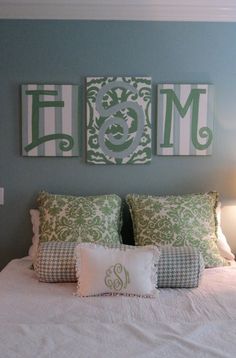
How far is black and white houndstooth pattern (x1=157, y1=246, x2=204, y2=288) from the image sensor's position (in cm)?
171

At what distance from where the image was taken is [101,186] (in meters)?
2.39

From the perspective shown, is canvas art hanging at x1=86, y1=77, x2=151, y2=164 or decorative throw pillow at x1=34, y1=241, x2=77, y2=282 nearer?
decorative throw pillow at x1=34, y1=241, x2=77, y2=282

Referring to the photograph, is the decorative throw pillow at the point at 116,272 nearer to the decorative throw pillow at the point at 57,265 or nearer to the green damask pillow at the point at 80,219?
the decorative throw pillow at the point at 57,265

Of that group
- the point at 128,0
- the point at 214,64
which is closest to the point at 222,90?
the point at 214,64

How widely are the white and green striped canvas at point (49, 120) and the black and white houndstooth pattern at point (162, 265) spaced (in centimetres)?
75

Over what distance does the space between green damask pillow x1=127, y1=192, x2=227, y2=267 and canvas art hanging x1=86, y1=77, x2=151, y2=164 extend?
36 centimetres

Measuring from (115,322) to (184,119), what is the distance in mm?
1452

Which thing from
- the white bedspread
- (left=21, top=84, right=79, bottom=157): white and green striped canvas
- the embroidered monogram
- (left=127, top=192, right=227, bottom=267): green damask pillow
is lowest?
the white bedspread

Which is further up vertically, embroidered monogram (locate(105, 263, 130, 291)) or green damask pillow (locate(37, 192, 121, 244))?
green damask pillow (locate(37, 192, 121, 244))

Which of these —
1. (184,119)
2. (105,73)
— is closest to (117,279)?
(184,119)

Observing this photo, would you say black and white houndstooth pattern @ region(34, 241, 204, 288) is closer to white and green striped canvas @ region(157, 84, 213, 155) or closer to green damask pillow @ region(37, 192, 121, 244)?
green damask pillow @ region(37, 192, 121, 244)

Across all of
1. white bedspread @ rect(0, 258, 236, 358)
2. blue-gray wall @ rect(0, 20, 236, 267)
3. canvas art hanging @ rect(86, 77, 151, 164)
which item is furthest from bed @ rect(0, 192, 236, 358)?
canvas art hanging @ rect(86, 77, 151, 164)

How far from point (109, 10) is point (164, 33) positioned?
1.27 feet

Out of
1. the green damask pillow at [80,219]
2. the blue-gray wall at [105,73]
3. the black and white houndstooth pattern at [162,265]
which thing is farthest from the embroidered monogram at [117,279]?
the blue-gray wall at [105,73]
